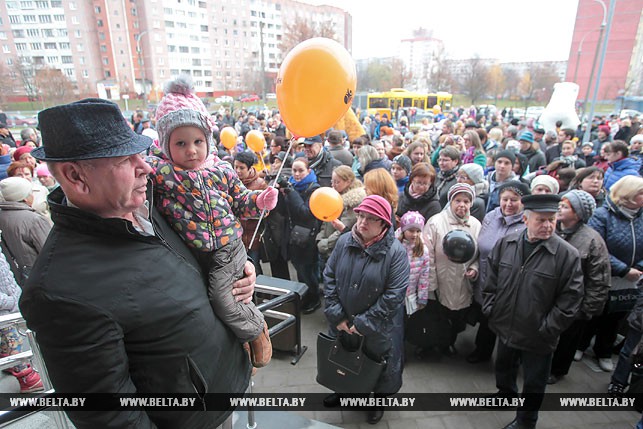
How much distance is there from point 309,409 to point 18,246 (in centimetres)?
324

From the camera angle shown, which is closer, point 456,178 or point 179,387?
point 179,387

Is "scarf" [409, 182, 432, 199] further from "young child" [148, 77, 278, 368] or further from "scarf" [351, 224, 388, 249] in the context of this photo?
"young child" [148, 77, 278, 368]

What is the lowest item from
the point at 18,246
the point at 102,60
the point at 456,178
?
the point at 18,246

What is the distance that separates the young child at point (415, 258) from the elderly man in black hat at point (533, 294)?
2.03ft

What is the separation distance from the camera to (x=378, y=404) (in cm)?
316

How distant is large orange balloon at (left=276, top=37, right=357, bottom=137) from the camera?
8.02 feet

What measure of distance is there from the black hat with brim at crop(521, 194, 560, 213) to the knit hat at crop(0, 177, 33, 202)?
4.71 metres

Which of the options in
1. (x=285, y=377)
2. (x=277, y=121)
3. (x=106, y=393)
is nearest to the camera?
(x=106, y=393)

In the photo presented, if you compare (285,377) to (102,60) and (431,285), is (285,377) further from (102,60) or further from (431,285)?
(102,60)

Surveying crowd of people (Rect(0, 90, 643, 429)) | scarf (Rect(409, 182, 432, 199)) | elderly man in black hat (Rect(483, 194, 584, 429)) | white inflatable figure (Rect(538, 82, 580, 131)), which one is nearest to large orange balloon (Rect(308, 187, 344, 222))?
crowd of people (Rect(0, 90, 643, 429))

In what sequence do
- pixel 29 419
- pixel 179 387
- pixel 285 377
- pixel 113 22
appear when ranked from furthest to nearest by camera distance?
pixel 113 22 → pixel 285 377 → pixel 29 419 → pixel 179 387

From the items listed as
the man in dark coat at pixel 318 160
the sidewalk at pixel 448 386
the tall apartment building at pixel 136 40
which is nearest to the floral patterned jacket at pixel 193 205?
the sidewalk at pixel 448 386

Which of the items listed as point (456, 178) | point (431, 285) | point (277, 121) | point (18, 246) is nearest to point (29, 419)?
point (18, 246)

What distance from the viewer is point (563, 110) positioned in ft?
39.5
